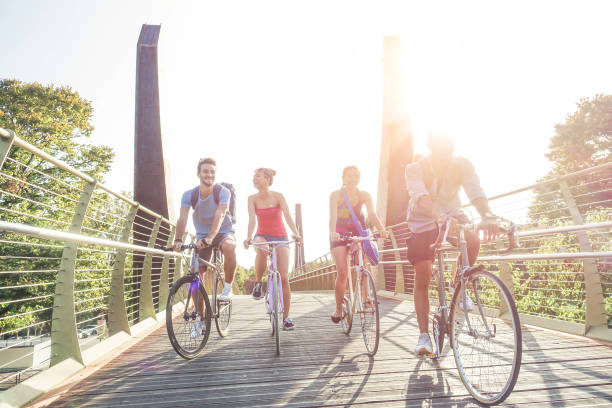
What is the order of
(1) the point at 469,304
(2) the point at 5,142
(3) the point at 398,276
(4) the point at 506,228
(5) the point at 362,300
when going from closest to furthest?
(2) the point at 5,142 → (4) the point at 506,228 → (1) the point at 469,304 → (5) the point at 362,300 → (3) the point at 398,276

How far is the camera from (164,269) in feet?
20.2

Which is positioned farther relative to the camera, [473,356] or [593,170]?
[593,170]

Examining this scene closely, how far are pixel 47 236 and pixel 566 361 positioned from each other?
335cm

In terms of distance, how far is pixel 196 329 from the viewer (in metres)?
3.63

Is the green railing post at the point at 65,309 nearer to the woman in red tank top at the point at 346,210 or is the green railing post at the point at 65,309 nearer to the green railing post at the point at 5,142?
the green railing post at the point at 5,142

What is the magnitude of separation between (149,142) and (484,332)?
300 inches

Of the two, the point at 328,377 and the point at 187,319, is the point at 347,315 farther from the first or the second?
the point at 187,319

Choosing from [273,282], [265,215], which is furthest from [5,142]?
[265,215]

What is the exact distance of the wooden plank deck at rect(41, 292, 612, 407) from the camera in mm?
2332

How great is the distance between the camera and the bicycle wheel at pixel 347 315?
4.06m

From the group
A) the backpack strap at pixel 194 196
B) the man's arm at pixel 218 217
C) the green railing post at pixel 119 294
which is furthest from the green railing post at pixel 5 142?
the green railing post at pixel 119 294

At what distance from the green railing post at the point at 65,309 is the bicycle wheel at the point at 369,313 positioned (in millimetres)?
2193

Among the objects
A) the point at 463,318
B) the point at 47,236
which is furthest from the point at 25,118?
the point at 463,318

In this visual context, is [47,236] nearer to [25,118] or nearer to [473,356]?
[473,356]
